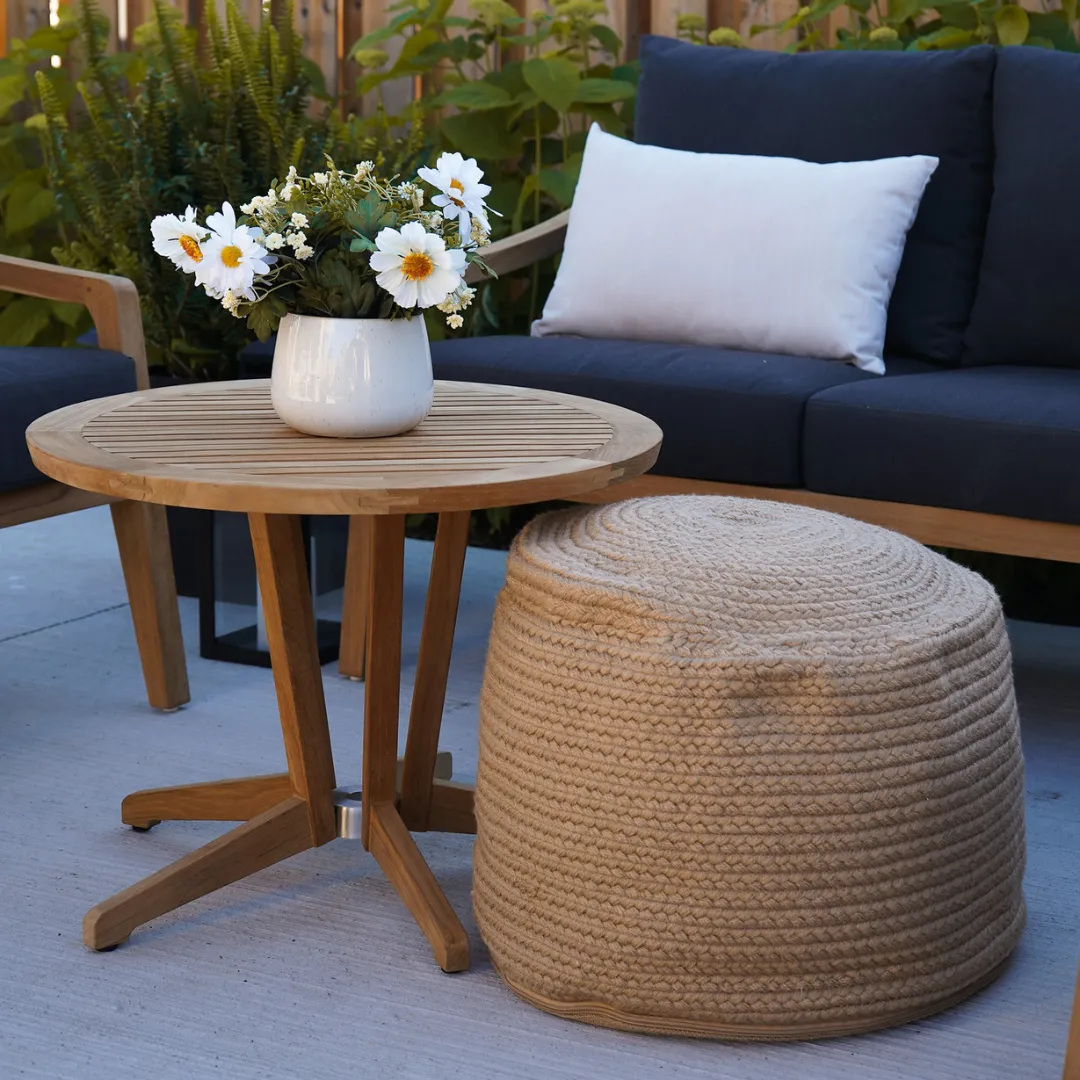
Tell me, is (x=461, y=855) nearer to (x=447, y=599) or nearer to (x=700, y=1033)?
(x=447, y=599)

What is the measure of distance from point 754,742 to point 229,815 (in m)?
0.74

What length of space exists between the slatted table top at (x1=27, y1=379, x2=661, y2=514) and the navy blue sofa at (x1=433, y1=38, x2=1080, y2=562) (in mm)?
421

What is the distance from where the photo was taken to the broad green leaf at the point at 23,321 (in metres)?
3.68

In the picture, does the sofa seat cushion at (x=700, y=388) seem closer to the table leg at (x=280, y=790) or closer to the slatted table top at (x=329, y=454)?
the slatted table top at (x=329, y=454)

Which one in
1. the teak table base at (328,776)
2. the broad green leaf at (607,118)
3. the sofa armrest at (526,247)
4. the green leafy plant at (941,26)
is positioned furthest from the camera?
the broad green leaf at (607,118)

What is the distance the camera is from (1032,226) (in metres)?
2.48

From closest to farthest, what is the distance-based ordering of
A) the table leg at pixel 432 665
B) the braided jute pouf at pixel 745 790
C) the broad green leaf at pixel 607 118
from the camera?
the braided jute pouf at pixel 745 790
the table leg at pixel 432 665
the broad green leaf at pixel 607 118

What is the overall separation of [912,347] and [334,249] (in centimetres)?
132

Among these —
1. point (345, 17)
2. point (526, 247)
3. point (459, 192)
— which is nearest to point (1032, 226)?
point (526, 247)

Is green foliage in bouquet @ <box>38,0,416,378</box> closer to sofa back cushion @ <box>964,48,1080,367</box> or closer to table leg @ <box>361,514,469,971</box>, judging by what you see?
sofa back cushion @ <box>964,48,1080,367</box>

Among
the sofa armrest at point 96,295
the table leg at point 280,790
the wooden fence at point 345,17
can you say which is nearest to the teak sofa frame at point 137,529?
the sofa armrest at point 96,295

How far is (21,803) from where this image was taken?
198 centimetres

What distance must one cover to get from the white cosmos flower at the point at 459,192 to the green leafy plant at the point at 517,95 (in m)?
1.41

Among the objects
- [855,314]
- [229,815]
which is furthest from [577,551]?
[855,314]
